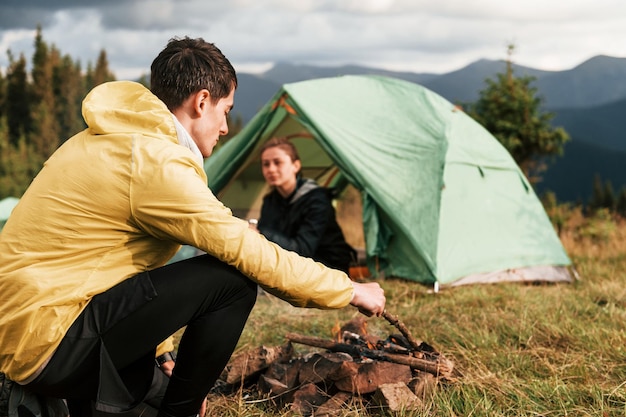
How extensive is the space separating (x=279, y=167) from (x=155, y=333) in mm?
2985

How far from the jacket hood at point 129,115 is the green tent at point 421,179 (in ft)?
10.7

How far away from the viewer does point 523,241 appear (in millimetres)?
5457

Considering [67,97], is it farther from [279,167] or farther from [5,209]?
[279,167]

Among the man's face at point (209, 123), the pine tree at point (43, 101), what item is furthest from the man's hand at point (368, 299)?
the pine tree at point (43, 101)

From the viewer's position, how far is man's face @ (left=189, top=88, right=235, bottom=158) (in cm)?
216

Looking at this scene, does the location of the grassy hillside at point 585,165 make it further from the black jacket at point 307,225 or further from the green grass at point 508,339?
the green grass at point 508,339

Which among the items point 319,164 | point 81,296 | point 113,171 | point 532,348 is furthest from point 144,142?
point 319,164

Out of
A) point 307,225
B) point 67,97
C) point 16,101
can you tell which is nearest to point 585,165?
point 67,97

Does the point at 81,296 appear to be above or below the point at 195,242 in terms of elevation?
below

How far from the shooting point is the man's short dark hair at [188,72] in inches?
82.5

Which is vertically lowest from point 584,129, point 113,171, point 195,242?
point 584,129

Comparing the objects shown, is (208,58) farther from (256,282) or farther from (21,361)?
(21,361)

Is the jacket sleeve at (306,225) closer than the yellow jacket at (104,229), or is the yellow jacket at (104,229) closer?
the yellow jacket at (104,229)

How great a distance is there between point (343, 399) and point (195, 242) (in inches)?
36.8
